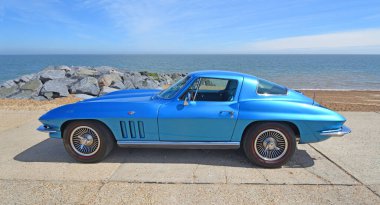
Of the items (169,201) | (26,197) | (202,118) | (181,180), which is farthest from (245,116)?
(26,197)

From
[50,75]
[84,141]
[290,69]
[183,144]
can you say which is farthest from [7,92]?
[290,69]

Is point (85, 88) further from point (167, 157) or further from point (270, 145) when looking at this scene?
point (270, 145)

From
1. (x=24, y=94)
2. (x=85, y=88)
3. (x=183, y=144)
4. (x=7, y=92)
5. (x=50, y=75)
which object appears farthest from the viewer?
(x=50, y=75)

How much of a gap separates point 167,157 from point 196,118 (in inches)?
34.7

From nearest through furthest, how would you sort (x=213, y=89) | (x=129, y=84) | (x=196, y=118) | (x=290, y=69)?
1. (x=196, y=118)
2. (x=213, y=89)
3. (x=129, y=84)
4. (x=290, y=69)

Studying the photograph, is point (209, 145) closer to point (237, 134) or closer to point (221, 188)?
point (237, 134)

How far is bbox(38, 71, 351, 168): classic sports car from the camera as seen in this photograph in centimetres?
330

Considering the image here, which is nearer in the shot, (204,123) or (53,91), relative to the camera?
(204,123)

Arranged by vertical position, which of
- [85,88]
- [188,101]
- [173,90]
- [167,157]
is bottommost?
[167,157]

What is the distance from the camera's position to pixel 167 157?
3.73 metres

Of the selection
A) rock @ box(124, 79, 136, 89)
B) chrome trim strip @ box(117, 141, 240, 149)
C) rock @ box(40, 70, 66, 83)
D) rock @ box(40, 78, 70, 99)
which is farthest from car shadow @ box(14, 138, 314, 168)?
rock @ box(40, 70, 66, 83)

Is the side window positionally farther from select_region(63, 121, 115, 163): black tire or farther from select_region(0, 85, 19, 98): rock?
select_region(0, 85, 19, 98): rock

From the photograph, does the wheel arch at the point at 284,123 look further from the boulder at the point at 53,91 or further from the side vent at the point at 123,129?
the boulder at the point at 53,91

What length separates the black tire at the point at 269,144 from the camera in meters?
3.34
